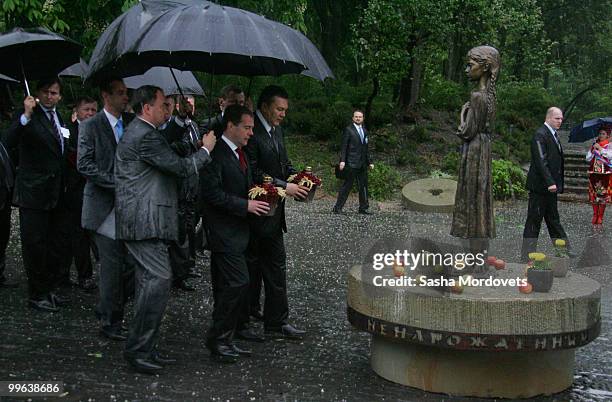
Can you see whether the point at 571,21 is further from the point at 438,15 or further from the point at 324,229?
the point at 324,229

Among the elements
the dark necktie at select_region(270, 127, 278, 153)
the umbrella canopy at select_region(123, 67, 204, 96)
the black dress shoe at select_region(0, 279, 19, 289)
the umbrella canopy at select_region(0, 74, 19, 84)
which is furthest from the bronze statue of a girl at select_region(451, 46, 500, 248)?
the black dress shoe at select_region(0, 279, 19, 289)

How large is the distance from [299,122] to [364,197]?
9.65 metres

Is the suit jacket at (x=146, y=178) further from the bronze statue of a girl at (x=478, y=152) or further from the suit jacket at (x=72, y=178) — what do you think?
the suit jacket at (x=72, y=178)

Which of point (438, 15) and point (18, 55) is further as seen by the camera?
point (438, 15)

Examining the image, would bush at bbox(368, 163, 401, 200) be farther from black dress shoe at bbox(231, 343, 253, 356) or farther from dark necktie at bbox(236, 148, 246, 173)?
black dress shoe at bbox(231, 343, 253, 356)

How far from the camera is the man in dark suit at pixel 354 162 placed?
16422mm

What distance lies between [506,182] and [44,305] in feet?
42.7

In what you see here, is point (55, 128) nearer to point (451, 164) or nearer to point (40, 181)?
point (40, 181)

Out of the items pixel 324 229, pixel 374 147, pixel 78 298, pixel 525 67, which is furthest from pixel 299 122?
pixel 78 298

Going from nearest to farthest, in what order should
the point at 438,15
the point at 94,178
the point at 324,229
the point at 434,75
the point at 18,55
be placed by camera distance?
1. the point at 94,178
2. the point at 18,55
3. the point at 324,229
4. the point at 438,15
5. the point at 434,75

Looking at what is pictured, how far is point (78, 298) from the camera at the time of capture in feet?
27.6

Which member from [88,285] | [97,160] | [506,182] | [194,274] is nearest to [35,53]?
[97,160]

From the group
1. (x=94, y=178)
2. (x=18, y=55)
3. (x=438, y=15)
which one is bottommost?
(x=94, y=178)

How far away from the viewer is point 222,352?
6.34 m
